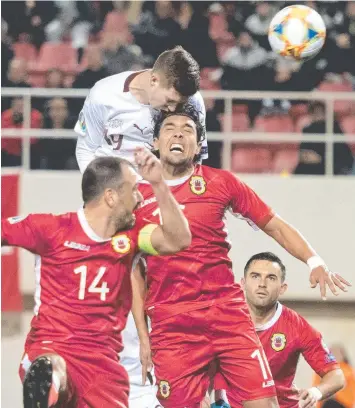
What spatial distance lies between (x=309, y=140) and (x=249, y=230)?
97 centimetres

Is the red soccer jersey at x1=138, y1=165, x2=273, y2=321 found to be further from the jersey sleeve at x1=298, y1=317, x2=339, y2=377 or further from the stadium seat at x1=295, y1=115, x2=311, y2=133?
the stadium seat at x1=295, y1=115, x2=311, y2=133

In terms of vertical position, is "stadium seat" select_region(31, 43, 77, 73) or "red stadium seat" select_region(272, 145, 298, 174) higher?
"stadium seat" select_region(31, 43, 77, 73)

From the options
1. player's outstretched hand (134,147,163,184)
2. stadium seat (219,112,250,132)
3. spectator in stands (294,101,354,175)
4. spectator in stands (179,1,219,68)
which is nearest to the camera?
player's outstretched hand (134,147,163,184)

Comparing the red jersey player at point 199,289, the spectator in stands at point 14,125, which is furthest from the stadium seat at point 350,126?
the red jersey player at point 199,289

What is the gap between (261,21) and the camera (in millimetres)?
11273

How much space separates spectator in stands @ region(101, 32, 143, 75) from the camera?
10680mm

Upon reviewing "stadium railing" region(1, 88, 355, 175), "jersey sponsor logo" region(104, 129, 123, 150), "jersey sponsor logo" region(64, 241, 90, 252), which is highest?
"stadium railing" region(1, 88, 355, 175)

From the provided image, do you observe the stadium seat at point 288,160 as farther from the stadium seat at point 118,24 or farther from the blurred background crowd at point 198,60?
Answer: the stadium seat at point 118,24

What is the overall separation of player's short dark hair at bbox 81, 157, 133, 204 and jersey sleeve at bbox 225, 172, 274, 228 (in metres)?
0.97

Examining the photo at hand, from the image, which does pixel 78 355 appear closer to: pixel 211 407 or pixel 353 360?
pixel 211 407

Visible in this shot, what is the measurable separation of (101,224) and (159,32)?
6.32 m

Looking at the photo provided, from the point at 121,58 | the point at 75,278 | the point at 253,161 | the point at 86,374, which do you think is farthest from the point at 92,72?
the point at 86,374

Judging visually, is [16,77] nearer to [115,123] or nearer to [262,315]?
[115,123]

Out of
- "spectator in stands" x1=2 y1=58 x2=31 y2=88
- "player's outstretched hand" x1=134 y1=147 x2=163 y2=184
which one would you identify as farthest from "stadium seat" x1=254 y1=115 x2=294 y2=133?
"player's outstretched hand" x1=134 y1=147 x2=163 y2=184
